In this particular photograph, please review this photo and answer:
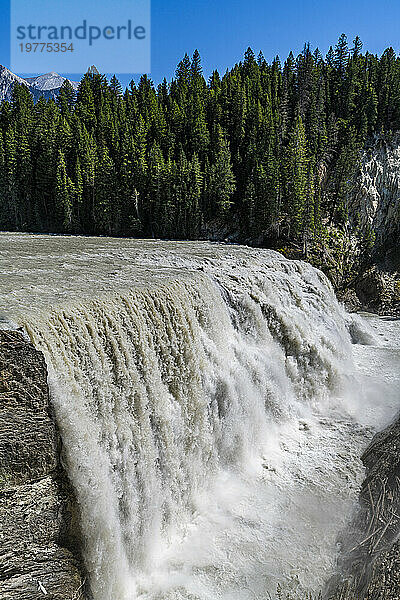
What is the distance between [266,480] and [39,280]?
6.75 m

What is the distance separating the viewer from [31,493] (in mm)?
5336

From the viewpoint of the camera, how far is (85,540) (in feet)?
19.8

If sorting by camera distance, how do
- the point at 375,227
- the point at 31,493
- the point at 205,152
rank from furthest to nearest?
the point at 205,152 < the point at 375,227 < the point at 31,493

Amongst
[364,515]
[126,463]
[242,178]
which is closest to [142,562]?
[126,463]

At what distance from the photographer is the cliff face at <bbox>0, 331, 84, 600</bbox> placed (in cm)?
511

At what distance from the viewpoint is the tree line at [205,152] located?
29844 mm

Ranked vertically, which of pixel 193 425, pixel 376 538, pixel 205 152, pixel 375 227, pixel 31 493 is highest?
pixel 205 152

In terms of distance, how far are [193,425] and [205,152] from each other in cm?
3028

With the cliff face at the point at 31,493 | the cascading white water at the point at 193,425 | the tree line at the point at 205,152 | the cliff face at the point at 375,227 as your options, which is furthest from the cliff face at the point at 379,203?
the cliff face at the point at 31,493

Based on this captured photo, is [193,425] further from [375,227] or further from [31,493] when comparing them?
[375,227]

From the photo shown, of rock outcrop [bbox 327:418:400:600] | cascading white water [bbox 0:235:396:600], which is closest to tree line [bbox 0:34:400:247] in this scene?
cascading white water [bbox 0:235:396:600]

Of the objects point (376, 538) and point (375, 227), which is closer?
point (376, 538)

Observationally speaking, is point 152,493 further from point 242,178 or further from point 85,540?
point 242,178

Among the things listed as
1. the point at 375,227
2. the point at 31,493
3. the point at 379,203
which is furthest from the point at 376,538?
the point at 379,203
